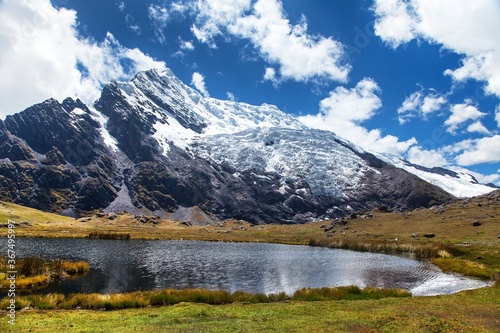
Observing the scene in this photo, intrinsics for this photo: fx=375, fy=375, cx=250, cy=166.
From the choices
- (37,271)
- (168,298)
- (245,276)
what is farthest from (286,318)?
(37,271)

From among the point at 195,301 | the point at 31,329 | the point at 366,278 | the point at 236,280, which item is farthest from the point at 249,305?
the point at 366,278

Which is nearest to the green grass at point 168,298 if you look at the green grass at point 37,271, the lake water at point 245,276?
the lake water at point 245,276

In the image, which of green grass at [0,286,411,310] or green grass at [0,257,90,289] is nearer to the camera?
green grass at [0,286,411,310]

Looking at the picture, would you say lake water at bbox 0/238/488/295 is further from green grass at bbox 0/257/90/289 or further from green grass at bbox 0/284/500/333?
green grass at bbox 0/284/500/333

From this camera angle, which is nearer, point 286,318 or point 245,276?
point 286,318

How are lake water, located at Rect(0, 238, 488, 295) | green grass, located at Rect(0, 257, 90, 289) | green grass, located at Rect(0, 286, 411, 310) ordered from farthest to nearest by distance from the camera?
lake water, located at Rect(0, 238, 488, 295) < green grass, located at Rect(0, 257, 90, 289) < green grass, located at Rect(0, 286, 411, 310)

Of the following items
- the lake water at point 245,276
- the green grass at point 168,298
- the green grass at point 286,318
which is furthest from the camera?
the lake water at point 245,276

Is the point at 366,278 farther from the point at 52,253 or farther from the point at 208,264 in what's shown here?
the point at 52,253

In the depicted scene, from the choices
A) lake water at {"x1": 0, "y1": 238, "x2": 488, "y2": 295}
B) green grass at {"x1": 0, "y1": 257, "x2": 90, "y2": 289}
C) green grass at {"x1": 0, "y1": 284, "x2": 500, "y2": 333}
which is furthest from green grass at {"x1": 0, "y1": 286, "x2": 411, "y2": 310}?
green grass at {"x1": 0, "y1": 257, "x2": 90, "y2": 289}

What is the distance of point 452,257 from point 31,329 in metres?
94.7

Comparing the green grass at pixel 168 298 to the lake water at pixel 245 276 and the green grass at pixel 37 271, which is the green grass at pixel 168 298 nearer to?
the lake water at pixel 245 276

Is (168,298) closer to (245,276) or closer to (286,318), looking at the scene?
(286,318)

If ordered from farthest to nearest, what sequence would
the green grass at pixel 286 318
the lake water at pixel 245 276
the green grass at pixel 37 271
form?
the lake water at pixel 245 276 → the green grass at pixel 37 271 → the green grass at pixel 286 318

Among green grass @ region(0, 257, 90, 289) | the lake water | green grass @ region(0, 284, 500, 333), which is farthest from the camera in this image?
the lake water
